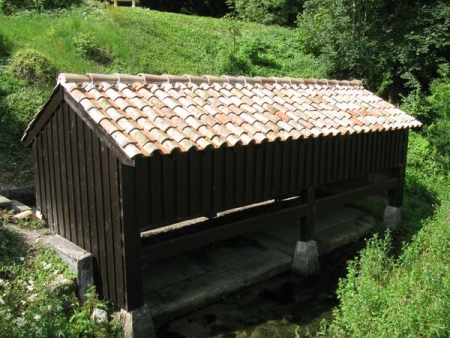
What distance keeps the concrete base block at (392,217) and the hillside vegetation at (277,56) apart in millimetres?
205

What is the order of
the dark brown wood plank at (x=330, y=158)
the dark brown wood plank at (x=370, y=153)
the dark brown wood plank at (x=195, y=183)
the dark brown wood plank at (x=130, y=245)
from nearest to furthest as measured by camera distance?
the dark brown wood plank at (x=130, y=245), the dark brown wood plank at (x=195, y=183), the dark brown wood plank at (x=330, y=158), the dark brown wood plank at (x=370, y=153)

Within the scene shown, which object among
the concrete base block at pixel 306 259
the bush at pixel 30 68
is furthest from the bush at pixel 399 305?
the bush at pixel 30 68

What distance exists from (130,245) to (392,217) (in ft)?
23.1

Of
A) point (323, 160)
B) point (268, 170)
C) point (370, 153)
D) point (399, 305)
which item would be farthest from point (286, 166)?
point (399, 305)

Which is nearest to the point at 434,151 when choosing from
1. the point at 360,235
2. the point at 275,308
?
the point at 360,235

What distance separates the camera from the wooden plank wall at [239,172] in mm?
5469

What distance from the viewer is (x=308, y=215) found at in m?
7.95

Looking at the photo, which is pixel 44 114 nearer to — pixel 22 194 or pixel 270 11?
pixel 22 194

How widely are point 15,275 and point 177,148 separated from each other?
275 centimetres

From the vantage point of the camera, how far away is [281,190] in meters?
7.15

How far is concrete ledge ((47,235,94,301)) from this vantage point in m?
5.62

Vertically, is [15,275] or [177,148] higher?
[177,148]

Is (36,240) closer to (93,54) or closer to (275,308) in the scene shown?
(275,308)

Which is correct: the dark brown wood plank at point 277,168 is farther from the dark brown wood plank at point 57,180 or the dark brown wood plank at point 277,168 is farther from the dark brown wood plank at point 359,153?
the dark brown wood plank at point 57,180
